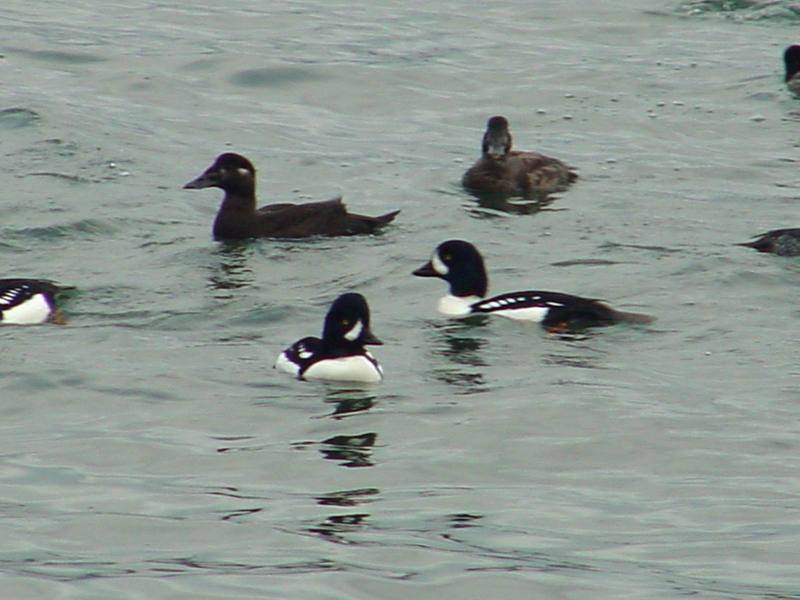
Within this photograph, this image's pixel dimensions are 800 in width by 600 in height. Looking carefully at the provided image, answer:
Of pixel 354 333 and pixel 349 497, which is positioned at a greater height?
pixel 354 333

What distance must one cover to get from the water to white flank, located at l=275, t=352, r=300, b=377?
12cm

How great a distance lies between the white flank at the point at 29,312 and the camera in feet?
52.7

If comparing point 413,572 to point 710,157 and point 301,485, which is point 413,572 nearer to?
point 301,485

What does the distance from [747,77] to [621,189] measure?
6.56 metres

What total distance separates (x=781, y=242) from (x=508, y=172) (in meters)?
3.86

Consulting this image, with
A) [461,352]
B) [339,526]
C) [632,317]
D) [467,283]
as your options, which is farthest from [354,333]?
[339,526]

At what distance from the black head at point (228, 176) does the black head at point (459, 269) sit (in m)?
3.31

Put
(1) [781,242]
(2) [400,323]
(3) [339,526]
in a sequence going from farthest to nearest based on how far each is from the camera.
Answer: (1) [781,242] < (2) [400,323] < (3) [339,526]

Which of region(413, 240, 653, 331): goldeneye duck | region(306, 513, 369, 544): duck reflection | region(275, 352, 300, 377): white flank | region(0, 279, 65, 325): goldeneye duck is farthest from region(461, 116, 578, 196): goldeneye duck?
region(306, 513, 369, 544): duck reflection

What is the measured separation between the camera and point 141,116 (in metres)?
25.2

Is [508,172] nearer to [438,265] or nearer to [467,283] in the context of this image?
[438,265]

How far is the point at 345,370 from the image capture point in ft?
47.0

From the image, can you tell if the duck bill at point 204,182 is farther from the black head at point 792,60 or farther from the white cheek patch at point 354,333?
the black head at point 792,60

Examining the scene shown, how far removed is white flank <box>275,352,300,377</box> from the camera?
1449 centimetres
